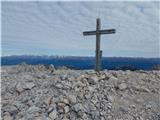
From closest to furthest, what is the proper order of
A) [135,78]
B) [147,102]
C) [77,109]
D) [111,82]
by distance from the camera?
[77,109]
[147,102]
[111,82]
[135,78]

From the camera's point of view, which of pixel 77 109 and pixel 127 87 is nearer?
pixel 77 109

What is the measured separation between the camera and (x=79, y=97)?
8.83 meters

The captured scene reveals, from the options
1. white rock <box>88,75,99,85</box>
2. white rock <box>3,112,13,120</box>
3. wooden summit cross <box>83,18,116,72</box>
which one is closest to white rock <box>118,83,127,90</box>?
white rock <box>88,75,99,85</box>

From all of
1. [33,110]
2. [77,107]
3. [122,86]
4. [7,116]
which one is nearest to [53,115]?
[33,110]

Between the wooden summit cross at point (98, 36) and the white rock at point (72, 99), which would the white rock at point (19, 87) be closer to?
the white rock at point (72, 99)

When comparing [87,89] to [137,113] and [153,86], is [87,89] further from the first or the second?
[153,86]

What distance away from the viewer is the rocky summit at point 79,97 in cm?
824

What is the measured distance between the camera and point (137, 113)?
28.6 ft

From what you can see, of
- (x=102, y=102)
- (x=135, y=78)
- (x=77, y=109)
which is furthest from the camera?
(x=135, y=78)

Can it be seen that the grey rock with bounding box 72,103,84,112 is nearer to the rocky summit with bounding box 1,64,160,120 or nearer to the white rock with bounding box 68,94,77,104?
the rocky summit with bounding box 1,64,160,120

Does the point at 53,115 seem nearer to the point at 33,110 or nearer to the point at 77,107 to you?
the point at 33,110

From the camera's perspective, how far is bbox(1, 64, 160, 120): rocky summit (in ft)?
27.0

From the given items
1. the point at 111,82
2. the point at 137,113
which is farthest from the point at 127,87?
the point at 137,113

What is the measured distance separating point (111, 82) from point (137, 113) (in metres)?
1.77
